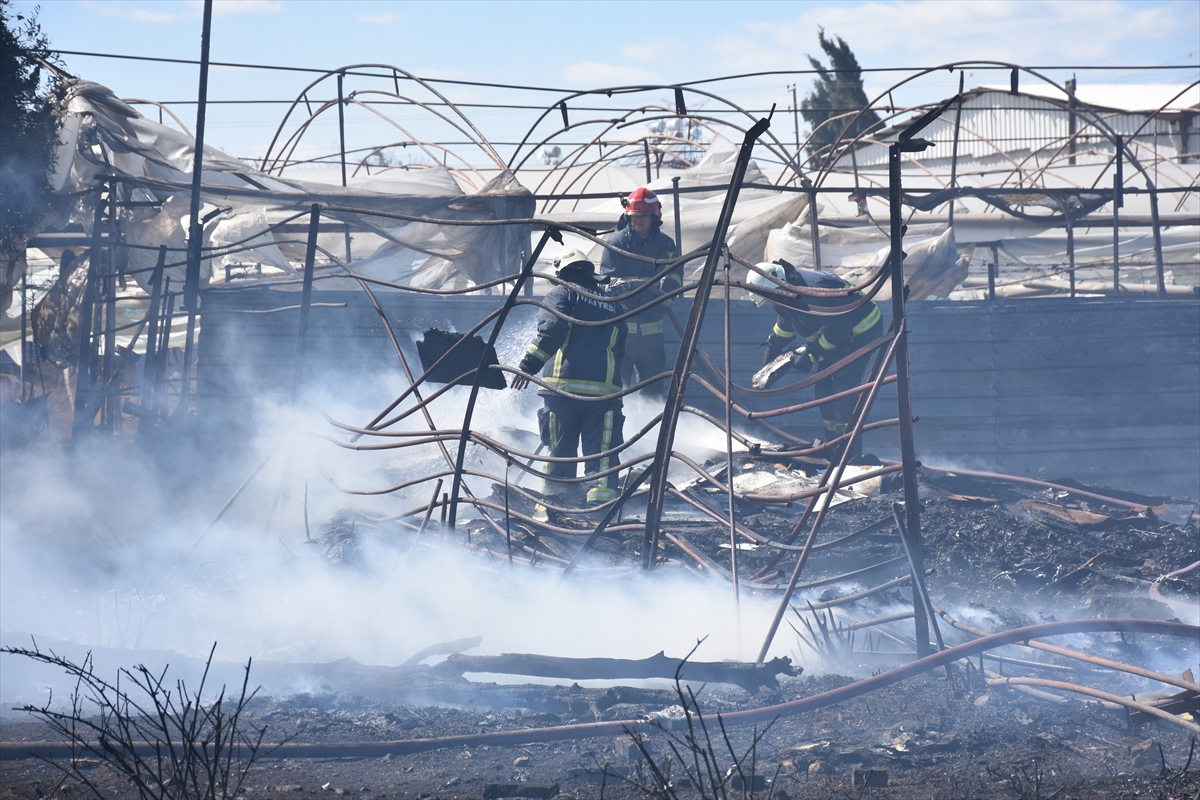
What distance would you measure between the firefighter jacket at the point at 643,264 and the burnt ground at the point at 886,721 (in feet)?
8.66

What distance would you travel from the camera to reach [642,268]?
27.8ft

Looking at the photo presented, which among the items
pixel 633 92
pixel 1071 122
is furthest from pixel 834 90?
pixel 633 92

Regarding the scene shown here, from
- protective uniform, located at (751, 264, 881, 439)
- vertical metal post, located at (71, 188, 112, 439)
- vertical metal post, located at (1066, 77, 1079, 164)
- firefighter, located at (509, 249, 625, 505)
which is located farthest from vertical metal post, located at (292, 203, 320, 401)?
vertical metal post, located at (1066, 77, 1079, 164)

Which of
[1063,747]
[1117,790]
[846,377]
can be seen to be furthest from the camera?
[846,377]

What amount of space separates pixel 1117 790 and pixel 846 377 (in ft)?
18.1

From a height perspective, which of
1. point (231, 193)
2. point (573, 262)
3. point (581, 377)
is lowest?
Answer: point (581, 377)

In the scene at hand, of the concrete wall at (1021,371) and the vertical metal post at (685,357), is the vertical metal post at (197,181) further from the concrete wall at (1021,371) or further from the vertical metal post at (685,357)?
the vertical metal post at (685,357)

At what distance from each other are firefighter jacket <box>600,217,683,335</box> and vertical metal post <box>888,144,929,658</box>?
3994mm

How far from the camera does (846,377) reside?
27.9 feet

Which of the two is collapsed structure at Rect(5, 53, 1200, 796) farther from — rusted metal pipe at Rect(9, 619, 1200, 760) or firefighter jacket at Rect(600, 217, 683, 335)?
rusted metal pipe at Rect(9, 619, 1200, 760)

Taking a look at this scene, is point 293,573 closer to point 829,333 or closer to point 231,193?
point 231,193

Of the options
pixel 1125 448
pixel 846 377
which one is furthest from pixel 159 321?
pixel 1125 448

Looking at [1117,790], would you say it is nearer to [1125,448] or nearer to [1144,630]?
[1144,630]

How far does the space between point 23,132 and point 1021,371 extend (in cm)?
1030
